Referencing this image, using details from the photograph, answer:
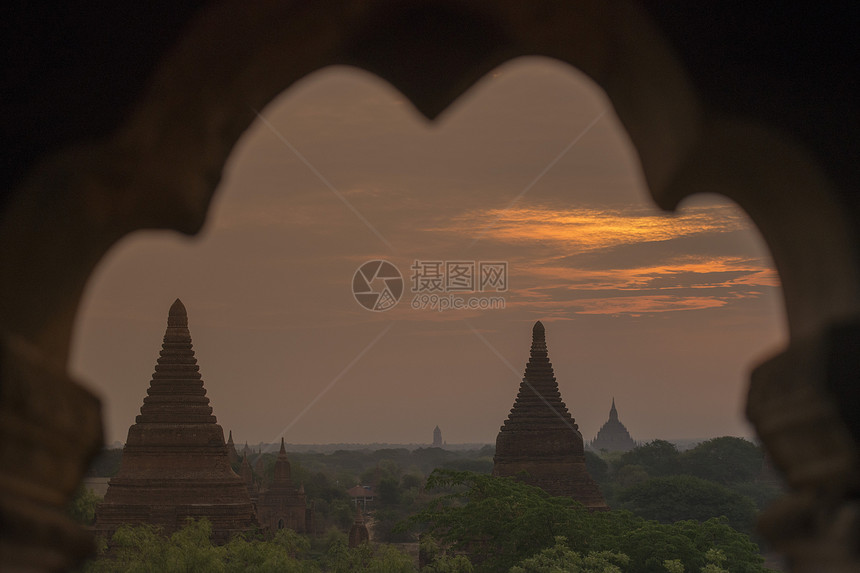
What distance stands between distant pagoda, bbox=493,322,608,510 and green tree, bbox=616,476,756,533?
60.0 ft

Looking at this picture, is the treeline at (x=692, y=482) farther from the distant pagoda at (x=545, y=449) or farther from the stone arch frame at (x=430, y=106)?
the stone arch frame at (x=430, y=106)

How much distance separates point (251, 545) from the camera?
1105 inches

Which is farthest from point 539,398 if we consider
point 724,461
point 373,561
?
point 724,461

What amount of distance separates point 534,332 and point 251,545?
2267 cm

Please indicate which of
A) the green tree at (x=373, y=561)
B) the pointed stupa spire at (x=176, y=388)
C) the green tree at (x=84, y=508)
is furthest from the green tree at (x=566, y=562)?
the green tree at (x=84, y=508)

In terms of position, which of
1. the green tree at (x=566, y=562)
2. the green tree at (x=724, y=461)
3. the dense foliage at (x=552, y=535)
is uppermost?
the green tree at (x=724, y=461)

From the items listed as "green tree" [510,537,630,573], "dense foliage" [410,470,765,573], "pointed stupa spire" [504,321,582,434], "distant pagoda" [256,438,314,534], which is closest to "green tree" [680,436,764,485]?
"distant pagoda" [256,438,314,534]

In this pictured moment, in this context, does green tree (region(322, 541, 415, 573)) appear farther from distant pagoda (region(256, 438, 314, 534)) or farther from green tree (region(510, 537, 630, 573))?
distant pagoda (region(256, 438, 314, 534))

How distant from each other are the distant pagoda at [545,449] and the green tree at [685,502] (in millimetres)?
18294

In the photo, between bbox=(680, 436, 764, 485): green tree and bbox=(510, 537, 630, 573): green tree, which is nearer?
bbox=(510, 537, 630, 573): green tree

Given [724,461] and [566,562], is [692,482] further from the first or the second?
[566,562]

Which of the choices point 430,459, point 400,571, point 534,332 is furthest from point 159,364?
point 430,459

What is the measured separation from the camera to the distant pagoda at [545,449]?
146 ft

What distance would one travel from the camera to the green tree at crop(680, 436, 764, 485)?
91.9 meters
